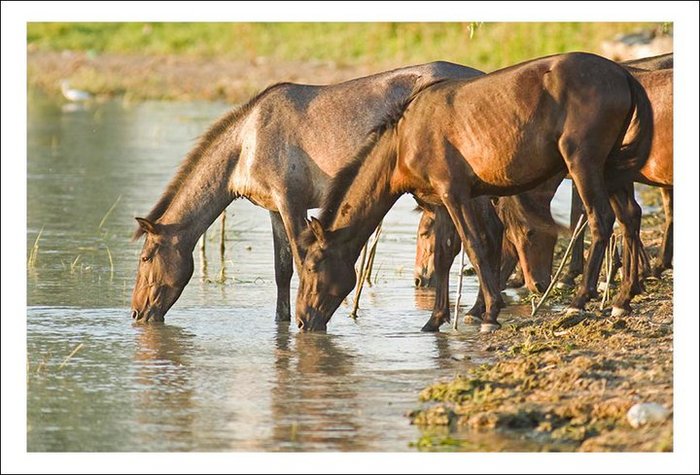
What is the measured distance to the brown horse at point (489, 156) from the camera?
10.4m

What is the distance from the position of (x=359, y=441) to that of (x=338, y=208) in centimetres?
364

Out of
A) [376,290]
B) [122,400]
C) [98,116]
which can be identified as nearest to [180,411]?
[122,400]

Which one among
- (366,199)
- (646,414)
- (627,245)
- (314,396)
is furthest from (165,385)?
(627,245)

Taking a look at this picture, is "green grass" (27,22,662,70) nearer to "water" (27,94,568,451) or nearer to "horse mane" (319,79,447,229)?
"water" (27,94,568,451)

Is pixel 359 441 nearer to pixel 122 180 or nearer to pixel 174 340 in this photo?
pixel 174 340

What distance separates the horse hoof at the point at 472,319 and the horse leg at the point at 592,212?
0.91 meters

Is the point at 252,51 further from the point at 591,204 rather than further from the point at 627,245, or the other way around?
the point at 591,204

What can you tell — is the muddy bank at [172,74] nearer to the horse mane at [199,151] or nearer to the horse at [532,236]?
the horse at [532,236]

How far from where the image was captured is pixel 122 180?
1994 cm

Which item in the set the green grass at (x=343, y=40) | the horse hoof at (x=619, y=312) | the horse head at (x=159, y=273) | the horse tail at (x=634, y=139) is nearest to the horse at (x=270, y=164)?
the horse head at (x=159, y=273)

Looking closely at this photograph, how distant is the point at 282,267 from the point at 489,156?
236cm

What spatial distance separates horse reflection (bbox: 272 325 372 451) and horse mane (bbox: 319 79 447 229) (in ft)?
3.21

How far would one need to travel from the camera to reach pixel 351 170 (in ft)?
36.6

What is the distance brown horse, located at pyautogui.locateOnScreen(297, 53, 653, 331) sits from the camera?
10.4m
